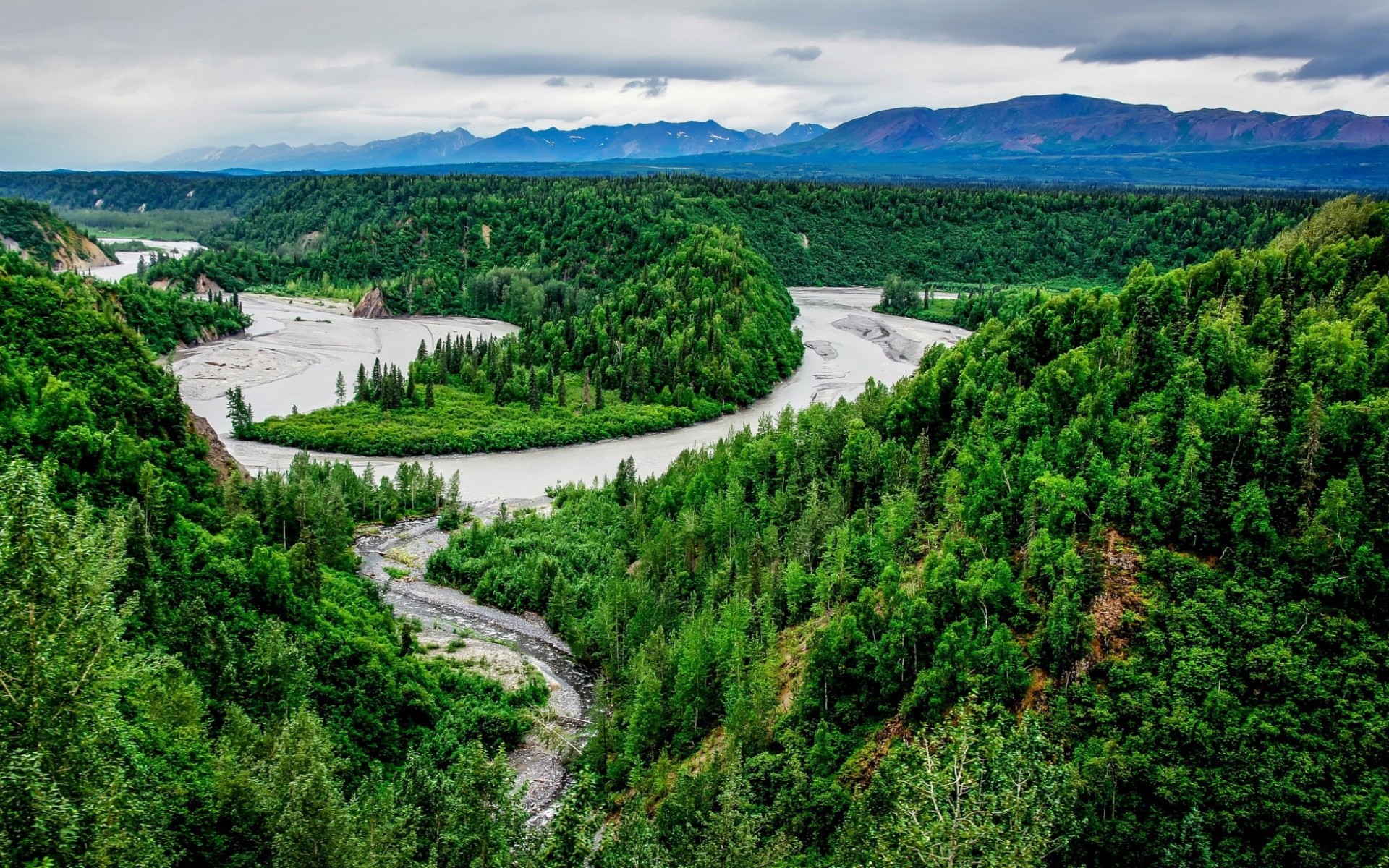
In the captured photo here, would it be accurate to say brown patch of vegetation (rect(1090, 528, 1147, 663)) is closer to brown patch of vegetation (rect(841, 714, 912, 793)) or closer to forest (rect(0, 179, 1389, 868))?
forest (rect(0, 179, 1389, 868))

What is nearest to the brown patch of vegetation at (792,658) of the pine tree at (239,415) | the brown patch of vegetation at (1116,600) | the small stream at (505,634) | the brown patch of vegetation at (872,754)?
the brown patch of vegetation at (872,754)

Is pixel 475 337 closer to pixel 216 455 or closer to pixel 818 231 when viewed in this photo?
pixel 818 231

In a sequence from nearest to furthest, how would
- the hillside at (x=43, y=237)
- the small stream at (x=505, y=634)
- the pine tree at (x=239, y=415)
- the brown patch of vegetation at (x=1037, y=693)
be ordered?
1. the brown patch of vegetation at (x=1037, y=693)
2. the small stream at (x=505, y=634)
3. the pine tree at (x=239, y=415)
4. the hillside at (x=43, y=237)

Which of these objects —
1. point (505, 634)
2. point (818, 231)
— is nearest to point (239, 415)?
point (505, 634)

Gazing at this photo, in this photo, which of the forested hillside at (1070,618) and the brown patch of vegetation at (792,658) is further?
the brown patch of vegetation at (792,658)

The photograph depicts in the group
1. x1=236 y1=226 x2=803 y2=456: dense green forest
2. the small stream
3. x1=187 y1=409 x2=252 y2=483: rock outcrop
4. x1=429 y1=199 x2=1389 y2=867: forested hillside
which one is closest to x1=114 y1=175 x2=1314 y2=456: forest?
x1=236 y1=226 x2=803 y2=456: dense green forest

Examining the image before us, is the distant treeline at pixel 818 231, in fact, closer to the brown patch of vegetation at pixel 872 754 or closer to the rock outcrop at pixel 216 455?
the rock outcrop at pixel 216 455
